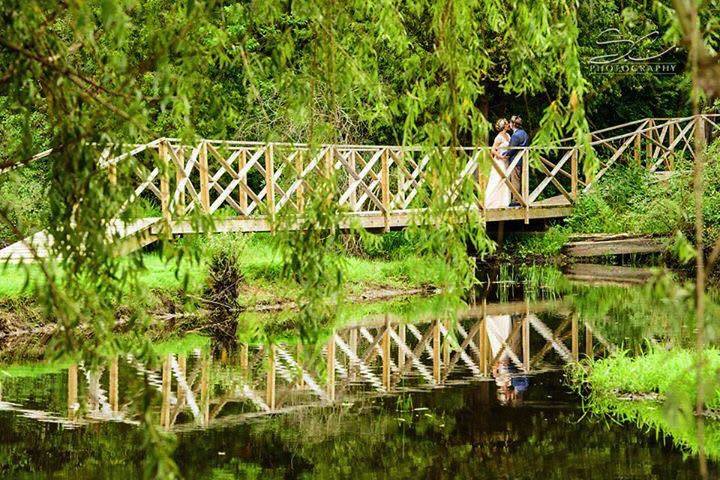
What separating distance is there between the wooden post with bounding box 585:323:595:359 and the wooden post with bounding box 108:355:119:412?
400 cm

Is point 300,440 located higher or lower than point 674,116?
lower

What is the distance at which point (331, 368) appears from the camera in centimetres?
1074

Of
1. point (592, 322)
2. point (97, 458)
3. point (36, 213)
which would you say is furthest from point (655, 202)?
point (97, 458)

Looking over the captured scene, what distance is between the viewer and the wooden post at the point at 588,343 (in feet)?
36.3

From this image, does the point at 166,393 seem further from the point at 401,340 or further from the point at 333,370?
the point at 401,340

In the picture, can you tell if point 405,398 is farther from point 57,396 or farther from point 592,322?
point 592,322

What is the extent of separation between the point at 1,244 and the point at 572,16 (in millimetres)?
11231

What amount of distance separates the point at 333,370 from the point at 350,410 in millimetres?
1591

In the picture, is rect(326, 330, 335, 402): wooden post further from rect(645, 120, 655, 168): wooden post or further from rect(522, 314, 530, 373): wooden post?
rect(645, 120, 655, 168): wooden post

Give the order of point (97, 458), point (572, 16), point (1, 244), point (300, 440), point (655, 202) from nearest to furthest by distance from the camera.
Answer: point (572, 16) < point (97, 458) < point (300, 440) < point (1, 244) < point (655, 202)

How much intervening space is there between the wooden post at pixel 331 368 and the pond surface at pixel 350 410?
24mm

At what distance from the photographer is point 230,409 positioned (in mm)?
9086

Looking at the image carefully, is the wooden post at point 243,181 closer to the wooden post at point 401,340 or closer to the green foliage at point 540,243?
the wooden post at point 401,340

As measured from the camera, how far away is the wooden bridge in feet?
18.8
